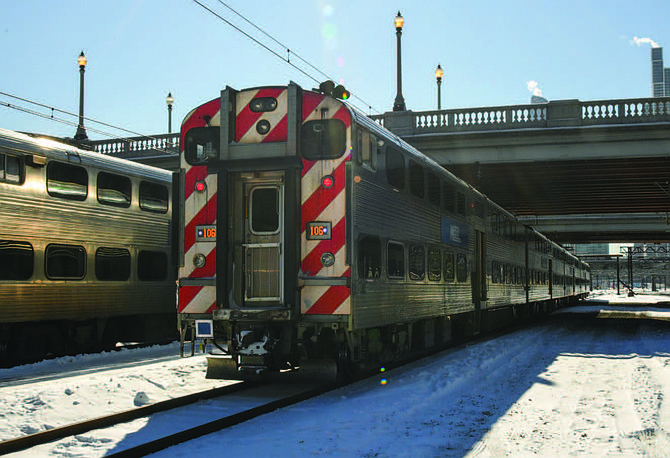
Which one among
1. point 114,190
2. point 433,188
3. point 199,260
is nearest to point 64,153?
point 114,190

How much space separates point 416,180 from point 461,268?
13.1ft

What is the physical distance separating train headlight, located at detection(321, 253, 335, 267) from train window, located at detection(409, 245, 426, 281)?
3.06 metres

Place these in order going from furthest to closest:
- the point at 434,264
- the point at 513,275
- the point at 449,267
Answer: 1. the point at 513,275
2. the point at 449,267
3. the point at 434,264

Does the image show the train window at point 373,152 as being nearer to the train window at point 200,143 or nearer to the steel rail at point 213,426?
the train window at point 200,143

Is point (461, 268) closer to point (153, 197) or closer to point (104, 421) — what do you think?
point (153, 197)

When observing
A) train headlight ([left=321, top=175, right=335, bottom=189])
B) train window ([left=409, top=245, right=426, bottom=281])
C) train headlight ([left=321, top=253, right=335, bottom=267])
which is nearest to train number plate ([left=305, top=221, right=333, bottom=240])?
train headlight ([left=321, top=253, right=335, bottom=267])

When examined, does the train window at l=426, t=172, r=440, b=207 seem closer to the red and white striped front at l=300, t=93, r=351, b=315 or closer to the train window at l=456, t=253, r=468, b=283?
the train window at l=456, t=253, r=468, b=283

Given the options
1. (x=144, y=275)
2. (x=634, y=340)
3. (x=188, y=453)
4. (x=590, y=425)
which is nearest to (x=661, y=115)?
(x=634, y=340)

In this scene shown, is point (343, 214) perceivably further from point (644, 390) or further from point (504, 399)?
point (644, 390)

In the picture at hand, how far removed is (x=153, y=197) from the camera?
16.1m

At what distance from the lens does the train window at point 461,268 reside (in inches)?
598

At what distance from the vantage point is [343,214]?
29.7 ft

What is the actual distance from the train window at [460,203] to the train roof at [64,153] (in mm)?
6976

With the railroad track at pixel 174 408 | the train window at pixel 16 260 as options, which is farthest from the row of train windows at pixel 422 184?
the train window at pixel 16 260
